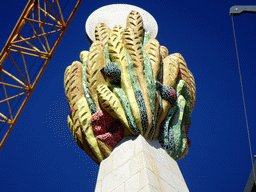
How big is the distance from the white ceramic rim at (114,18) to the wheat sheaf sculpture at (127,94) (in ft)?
2.24

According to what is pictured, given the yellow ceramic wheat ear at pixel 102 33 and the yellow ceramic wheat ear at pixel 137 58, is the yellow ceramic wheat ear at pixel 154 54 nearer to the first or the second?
the yellow ceramic wheat ear at pixel 137 58

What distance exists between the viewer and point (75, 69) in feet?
41.7

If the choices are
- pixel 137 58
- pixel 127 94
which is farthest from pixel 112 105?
pixel 137 58

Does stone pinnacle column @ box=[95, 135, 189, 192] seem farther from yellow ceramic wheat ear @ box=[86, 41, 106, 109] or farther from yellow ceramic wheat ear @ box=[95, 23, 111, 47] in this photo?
yellow ceramic wheat ear @ box=[95, 23, 111, 47]

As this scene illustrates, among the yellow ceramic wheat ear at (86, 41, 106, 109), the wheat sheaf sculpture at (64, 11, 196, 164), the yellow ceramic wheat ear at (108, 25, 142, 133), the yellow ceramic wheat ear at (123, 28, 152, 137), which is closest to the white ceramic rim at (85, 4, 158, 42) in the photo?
the wheat sheaf sculpture at (64, 11, 196, 164)

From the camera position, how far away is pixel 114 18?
13.7m

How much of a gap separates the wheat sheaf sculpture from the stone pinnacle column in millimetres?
250

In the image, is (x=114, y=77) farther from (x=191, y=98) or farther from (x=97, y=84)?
(x=191, y=98)

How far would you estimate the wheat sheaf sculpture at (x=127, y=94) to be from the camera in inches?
447

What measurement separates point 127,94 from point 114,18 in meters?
2.88

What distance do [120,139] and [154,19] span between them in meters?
4.10

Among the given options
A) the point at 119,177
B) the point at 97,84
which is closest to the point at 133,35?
the point at 97,84

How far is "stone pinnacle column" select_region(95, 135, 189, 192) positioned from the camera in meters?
9.90

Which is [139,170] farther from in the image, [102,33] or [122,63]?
[102,33]
